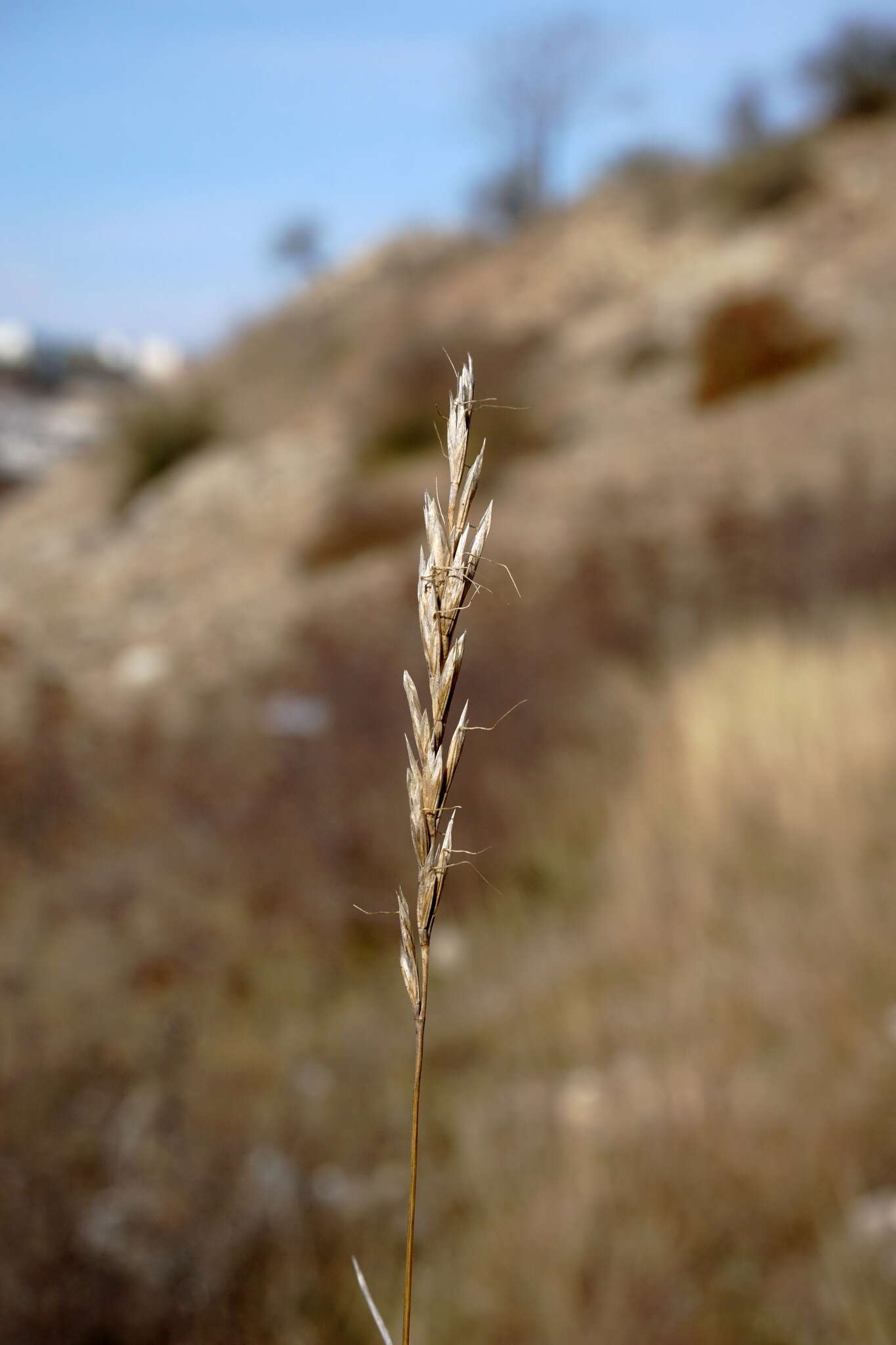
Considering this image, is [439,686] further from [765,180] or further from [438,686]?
[765,180]

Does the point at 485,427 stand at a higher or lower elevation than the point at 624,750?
higher

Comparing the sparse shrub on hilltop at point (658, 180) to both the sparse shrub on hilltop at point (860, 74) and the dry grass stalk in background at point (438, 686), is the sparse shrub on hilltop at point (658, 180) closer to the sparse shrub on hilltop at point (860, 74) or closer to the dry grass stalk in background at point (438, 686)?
the sparse shrub on hilltop at point (860, 74)

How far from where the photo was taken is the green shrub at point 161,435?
16.2 m

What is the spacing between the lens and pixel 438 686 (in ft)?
1.72

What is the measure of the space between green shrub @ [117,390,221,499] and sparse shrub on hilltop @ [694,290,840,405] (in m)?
8.01

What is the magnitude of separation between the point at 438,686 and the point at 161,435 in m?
17.1

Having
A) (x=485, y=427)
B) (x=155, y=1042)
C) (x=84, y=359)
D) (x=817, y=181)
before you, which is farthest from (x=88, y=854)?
(x=84, y=359)

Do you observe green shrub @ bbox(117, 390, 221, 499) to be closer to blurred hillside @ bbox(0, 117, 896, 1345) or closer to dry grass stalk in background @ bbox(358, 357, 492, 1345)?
blurred hillside @ bbox(0, 117, 896, 1345)

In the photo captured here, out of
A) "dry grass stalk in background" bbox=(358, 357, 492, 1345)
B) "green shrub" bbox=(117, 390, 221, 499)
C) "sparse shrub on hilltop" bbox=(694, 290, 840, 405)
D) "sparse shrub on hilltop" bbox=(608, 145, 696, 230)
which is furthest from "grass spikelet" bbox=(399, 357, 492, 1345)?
"sparse shrub on hilltop" bbox=(608, 145, 696, 230)

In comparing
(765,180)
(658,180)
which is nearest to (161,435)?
(765,180)

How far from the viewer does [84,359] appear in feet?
159

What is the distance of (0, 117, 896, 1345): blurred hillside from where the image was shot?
240 centimetres

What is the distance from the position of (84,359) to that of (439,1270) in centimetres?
5156

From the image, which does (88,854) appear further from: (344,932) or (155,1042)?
(155,1042)
